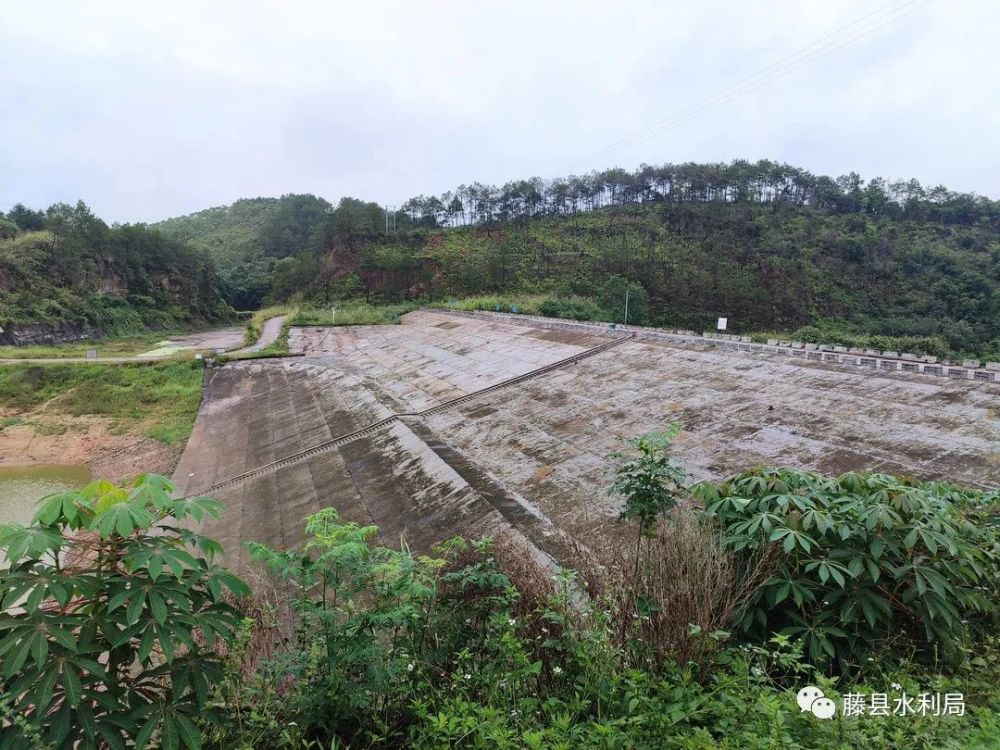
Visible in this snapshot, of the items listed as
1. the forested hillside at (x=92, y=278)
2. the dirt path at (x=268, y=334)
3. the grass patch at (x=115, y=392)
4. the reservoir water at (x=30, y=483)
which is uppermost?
the forested hillside at (x=92, y=278)

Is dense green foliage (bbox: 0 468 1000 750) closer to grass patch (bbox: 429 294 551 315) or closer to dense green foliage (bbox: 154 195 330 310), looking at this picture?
grass patch (bbox: 429 294 551 315)

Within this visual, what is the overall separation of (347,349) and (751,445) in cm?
2096

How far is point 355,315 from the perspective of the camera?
34.2 meters

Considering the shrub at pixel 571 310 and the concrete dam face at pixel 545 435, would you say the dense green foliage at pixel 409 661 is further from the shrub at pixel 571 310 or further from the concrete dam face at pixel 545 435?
the shrub at pixel 571 310

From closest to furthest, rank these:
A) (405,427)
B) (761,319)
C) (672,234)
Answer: (405,427) < (761,319) < (672,234)

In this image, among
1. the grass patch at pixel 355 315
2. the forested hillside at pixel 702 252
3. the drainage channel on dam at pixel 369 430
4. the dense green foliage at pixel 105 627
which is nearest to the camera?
the dense green foliage at pixel 105 627

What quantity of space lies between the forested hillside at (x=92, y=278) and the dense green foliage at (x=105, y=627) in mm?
38277

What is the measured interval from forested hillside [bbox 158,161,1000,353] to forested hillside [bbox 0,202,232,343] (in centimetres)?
739

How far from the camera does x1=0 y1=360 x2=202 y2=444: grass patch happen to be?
1961cm

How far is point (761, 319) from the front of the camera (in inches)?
1436

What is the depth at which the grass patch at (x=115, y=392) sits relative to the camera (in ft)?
64.3

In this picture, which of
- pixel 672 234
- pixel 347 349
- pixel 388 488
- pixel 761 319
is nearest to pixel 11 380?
pixel 347 349

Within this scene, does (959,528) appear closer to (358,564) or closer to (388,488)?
(358,564)

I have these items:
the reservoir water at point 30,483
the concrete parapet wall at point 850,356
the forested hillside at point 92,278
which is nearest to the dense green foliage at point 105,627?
the concrete parapet wall at point 850,356
